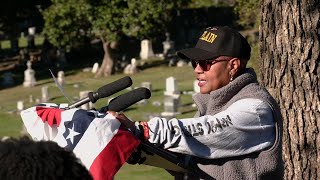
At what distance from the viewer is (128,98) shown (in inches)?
148

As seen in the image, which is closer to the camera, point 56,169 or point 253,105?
point 56,169

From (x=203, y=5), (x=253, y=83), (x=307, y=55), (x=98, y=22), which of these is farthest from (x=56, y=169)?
(x=203, y=5)

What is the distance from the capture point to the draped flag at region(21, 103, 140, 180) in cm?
363

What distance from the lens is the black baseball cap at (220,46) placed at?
4.05m

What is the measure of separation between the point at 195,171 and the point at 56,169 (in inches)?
66.8

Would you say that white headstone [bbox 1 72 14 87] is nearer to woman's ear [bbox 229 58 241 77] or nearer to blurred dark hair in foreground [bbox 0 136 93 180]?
woman's ear [bbox 229 58 241 77]

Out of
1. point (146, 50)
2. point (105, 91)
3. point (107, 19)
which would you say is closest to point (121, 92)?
point (107, 19)

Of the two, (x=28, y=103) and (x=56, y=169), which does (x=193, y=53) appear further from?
(x=28, y=103)

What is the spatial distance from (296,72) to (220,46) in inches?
96.8

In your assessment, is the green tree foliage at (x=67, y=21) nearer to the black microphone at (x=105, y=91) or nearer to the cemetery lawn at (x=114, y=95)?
the cemetery lawn at (x=114, y=95)

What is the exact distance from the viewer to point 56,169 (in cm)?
238

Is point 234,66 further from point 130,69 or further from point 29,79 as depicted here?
point 130,69

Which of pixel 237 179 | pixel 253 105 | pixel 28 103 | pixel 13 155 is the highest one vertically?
pixel 13 155

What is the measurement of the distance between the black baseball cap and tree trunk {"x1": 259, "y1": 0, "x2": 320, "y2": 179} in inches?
91.8
